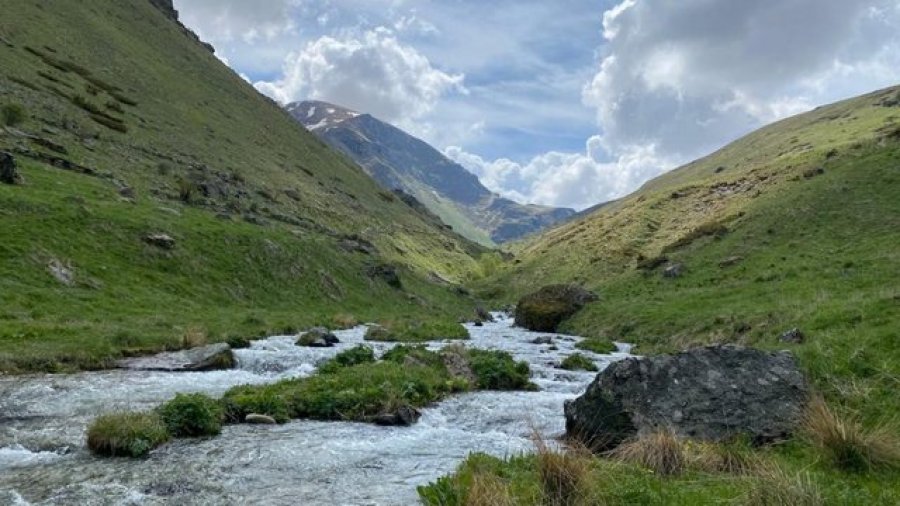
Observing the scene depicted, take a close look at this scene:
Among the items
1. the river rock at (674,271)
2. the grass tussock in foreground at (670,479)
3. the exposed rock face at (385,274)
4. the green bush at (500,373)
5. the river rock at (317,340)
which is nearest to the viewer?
the grass tussock in foreground at (670,479)

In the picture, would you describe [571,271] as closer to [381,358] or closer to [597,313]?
[597,313]

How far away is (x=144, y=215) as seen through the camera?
52.5 meters

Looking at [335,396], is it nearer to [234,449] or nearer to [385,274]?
[234,449]

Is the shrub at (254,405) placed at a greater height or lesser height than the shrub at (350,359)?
Result: lesser

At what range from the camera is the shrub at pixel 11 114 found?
61438mm

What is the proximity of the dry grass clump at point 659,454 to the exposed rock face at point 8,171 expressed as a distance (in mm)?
50486

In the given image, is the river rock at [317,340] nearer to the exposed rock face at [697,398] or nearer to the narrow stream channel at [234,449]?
the narrow stream channel at [234,449]

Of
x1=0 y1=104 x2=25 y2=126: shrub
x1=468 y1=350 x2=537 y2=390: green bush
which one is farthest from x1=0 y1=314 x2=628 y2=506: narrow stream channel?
x1=0 y1=104 x2=25 y2=126: shrub

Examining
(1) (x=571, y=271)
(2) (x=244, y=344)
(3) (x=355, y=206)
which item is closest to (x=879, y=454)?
(2) (x=244, y=344)

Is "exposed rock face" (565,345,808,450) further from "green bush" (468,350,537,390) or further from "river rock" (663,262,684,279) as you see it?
"river rock" (663,262,684,279)

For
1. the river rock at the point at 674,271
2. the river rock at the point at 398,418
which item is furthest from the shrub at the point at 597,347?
the river rock at the point at 674,271

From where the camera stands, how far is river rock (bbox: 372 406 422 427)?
1992 cm

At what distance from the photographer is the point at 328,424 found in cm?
1962

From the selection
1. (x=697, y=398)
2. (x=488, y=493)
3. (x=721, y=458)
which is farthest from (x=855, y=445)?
(x=488, y=493)
